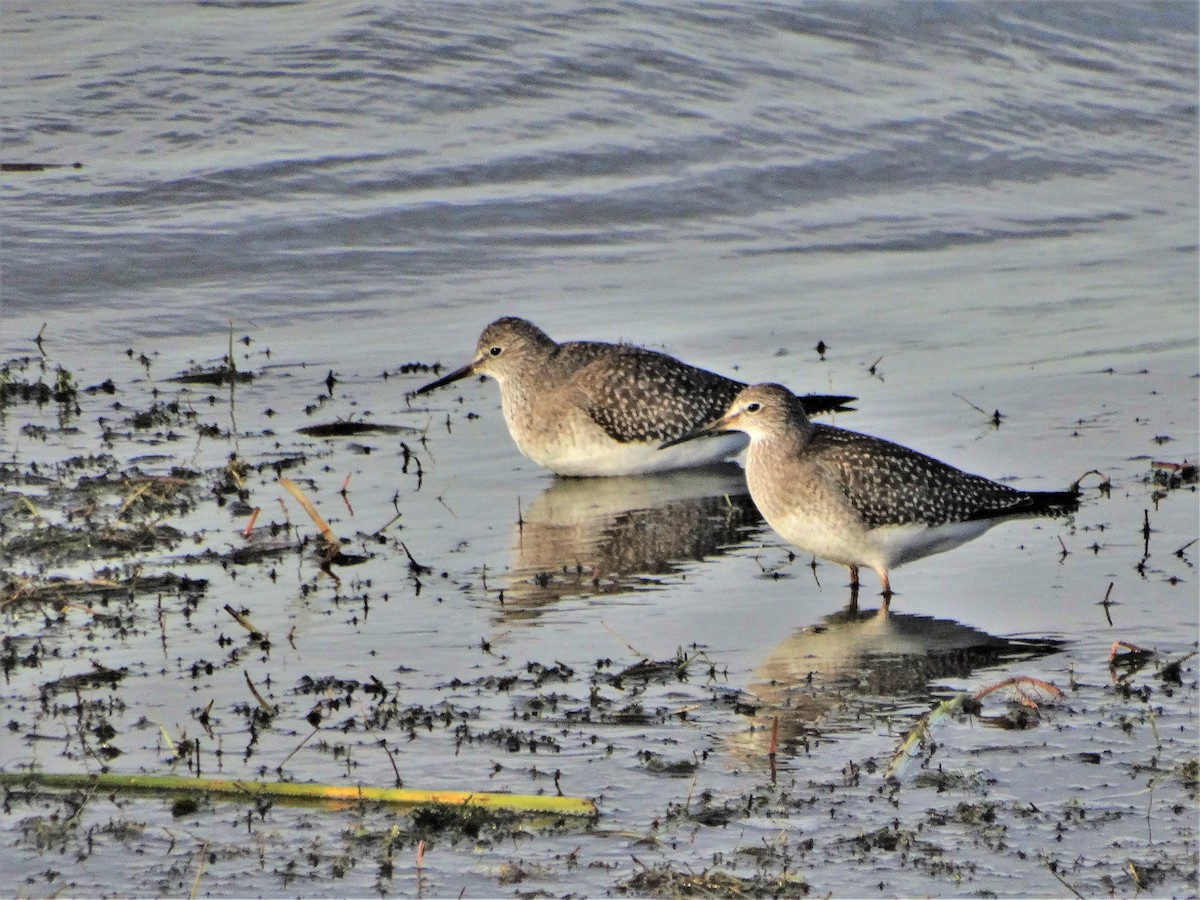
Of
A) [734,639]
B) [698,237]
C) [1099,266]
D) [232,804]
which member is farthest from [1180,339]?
[232,804]

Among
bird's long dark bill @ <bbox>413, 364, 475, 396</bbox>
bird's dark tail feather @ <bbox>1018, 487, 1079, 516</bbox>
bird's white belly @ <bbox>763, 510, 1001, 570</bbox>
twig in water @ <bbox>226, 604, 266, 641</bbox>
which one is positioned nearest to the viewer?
twig in water @ <bbox>226, 604, 266, 641</bbox>

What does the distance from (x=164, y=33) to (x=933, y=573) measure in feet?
38.0

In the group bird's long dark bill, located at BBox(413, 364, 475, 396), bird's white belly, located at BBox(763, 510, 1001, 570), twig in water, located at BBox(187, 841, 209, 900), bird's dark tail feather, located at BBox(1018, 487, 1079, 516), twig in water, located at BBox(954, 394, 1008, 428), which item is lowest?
twig in water, located at BBox(187, 841, 209, 900)

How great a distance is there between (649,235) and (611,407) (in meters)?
5.37

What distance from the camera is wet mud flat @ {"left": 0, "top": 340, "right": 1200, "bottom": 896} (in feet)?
15.4

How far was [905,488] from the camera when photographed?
7387 millimetres

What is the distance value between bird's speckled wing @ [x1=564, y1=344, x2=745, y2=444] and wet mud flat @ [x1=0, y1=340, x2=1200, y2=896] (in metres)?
0.31

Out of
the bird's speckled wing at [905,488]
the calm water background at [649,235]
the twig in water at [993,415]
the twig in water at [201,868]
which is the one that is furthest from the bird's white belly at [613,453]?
the twig in water at [201,868]

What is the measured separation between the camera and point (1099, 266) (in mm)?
13609

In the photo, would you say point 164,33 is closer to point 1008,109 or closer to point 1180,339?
point 1008,109

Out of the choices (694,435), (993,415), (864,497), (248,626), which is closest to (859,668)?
(864,497)

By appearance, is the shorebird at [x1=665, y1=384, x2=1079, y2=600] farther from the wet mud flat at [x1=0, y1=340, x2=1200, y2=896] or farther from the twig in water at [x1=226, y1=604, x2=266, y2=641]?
the twig in water at [x1=226, y1=604, x2=266, y2=641]

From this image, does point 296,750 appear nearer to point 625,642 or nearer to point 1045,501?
point 625,642

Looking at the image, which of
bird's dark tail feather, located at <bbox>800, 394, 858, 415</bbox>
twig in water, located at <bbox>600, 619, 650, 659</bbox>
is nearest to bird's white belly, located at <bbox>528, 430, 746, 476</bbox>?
bird's dark tail feather, located at <bbox>800, 394, 858, 415</bbox>
